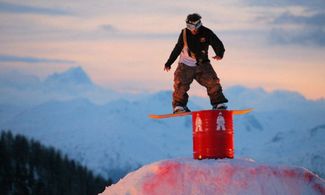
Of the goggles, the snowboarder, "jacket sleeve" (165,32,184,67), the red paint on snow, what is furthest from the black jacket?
the red paint on snow

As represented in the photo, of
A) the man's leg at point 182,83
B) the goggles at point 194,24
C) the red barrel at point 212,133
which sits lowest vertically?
the red barrel at point 212,133

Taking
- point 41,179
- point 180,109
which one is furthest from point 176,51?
point 41,179

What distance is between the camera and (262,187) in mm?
11570

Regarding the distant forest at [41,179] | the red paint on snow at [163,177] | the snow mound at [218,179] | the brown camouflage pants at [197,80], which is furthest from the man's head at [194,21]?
the distant forest at [41,179]

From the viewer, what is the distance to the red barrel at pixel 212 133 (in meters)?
12.2

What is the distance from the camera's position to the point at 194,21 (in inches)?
524

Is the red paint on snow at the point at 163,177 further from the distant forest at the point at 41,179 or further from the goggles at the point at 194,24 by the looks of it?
the distant forest at the point at 41,179

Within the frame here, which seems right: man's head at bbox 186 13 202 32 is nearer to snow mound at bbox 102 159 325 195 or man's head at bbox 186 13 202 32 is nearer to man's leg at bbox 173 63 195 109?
man's leg at bbox 173 63 195 109

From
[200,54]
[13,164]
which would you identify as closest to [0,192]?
[13,164]

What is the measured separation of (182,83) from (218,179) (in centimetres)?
244

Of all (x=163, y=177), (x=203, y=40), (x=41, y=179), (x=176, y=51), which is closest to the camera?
(x=163, y=177)

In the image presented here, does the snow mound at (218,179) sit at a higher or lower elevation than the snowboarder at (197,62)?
lower

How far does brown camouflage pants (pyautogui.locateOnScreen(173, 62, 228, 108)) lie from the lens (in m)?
13.4

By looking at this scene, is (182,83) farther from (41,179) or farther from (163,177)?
(41,179)
